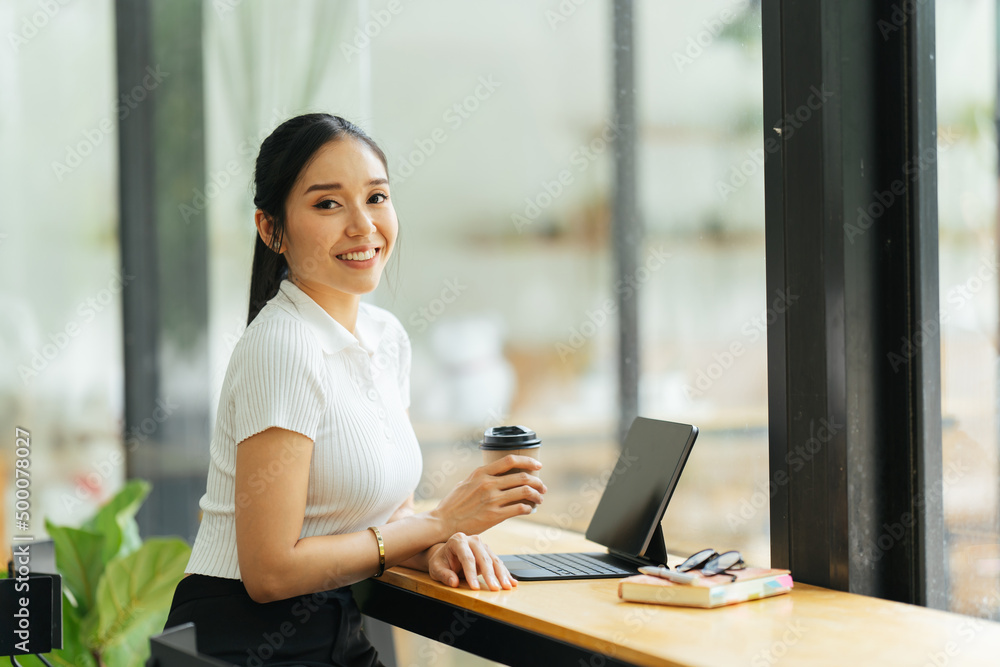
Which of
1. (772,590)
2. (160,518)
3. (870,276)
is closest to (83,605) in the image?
(160,518)

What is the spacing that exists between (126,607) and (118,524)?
315 millimetres

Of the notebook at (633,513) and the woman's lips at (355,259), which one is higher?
the woman's lips at (355,259)

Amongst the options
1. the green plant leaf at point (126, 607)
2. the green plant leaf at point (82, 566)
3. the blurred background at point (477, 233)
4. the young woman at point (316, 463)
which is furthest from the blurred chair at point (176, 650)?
the green plant leaf at point (82, 566)

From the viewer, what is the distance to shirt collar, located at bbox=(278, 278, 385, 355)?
1.67 m

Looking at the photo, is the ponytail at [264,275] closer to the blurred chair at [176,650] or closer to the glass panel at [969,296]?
the blurred chair at [176,650]

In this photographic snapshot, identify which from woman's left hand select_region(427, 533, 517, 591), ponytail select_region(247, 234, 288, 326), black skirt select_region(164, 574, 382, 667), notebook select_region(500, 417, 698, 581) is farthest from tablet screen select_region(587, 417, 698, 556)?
ponytail select_region(247, 234, 288, 326)

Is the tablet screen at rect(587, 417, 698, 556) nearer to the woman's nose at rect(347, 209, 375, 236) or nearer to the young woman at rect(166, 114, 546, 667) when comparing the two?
the young woman at rect(166, 114, 546, 667)

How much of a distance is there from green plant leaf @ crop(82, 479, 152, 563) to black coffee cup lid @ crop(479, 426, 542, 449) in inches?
55.5

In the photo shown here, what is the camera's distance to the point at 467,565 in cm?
158

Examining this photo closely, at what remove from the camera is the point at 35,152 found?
142 inches

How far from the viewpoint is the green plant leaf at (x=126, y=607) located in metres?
2.43

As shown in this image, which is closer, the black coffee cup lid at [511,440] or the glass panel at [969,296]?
the glass panel at [969,296]

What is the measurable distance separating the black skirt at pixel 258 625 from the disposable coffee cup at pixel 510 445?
40 centimetres

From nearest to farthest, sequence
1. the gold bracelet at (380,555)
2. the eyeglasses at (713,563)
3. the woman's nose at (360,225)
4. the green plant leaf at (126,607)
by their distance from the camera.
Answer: the eyeglasses at (713,563) → the gold bracelet at (380,555) → the woman's nose at (360,225) → the green plant leaf at (126,607)
